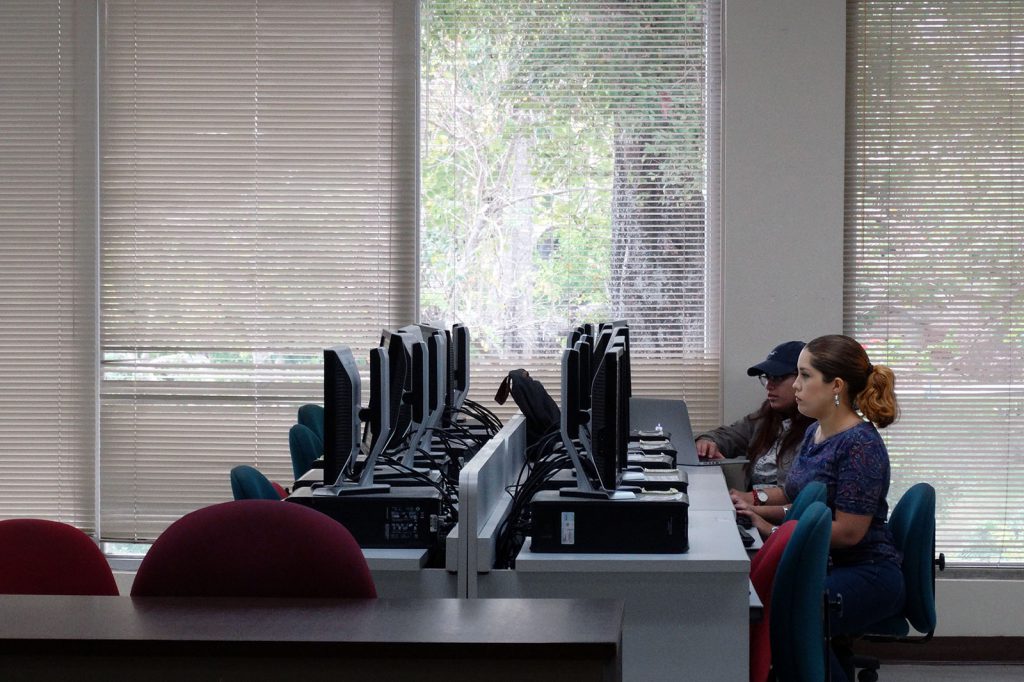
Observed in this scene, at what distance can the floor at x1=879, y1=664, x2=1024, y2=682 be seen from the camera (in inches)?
164

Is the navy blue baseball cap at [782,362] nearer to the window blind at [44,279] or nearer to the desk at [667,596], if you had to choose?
the desk at [667,596]

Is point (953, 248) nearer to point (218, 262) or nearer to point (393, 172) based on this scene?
point (393, 172)

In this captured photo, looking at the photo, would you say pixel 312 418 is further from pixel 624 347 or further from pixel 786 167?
pixel 786 167

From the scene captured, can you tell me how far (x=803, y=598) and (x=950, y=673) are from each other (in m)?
2.12

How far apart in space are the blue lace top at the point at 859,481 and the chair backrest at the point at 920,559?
10 cm

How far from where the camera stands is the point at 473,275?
4.75 metres

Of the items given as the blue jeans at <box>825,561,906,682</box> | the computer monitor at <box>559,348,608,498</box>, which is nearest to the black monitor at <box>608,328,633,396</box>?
the computer monitor at <box>559,348,608,498</box>

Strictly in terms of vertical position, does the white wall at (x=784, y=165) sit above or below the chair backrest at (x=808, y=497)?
above

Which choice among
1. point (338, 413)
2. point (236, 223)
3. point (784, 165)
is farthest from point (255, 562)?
point (784, 165)

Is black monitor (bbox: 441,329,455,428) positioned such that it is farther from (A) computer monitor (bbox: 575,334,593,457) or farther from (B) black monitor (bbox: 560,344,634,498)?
(B) black monitor (bbox: 560,344,634,498)

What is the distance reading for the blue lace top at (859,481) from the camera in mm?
3182

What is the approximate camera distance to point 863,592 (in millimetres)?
3191

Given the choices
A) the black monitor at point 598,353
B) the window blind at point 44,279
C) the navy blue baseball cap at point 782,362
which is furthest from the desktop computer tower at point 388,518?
the window blind at point 44,279

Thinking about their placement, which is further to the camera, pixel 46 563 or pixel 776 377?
pixel 776 377
